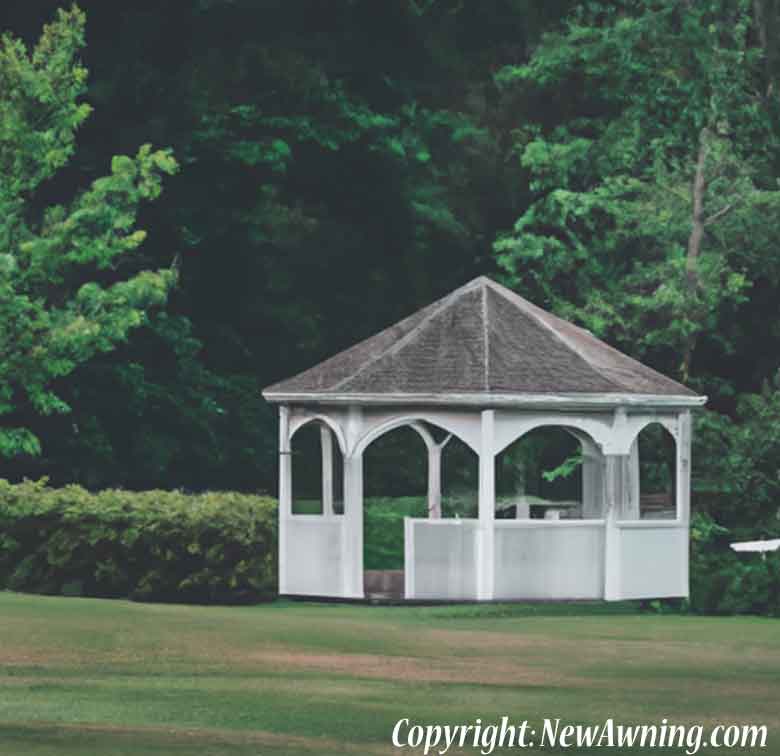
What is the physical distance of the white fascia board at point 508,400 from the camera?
3306cm

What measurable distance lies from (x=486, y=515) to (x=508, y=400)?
1603 mm

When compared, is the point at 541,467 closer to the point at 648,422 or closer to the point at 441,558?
the point at 648,422

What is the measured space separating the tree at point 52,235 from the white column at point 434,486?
5.02 m

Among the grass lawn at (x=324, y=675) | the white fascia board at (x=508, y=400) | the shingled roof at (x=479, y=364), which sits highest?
the shingled roof at (x=479, y=364)

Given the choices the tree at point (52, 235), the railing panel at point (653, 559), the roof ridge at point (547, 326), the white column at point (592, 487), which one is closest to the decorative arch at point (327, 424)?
the roof ridge at point (547, 326)

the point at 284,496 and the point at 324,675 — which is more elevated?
the point at 284,496

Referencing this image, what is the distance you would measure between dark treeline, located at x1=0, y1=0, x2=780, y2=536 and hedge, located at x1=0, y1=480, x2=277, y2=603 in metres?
9.92

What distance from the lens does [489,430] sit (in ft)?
109

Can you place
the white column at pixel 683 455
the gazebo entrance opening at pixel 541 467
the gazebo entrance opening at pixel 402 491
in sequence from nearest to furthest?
the white column at pixel 683 455 → the gazebo entrance opening at pixel 402 491 → the gazebo entrance opening at pixel 541 467

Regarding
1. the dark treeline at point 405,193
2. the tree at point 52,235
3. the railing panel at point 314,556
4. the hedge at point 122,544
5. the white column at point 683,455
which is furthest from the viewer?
the dark treeline at point 405,193

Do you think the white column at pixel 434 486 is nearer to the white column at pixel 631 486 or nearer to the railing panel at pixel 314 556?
the railing panel at pixel 314 556

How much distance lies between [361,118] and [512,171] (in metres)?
4.58

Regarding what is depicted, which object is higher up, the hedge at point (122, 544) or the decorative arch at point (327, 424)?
the decorative arch at point (327, 424)

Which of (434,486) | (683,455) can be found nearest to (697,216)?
(434,486)
